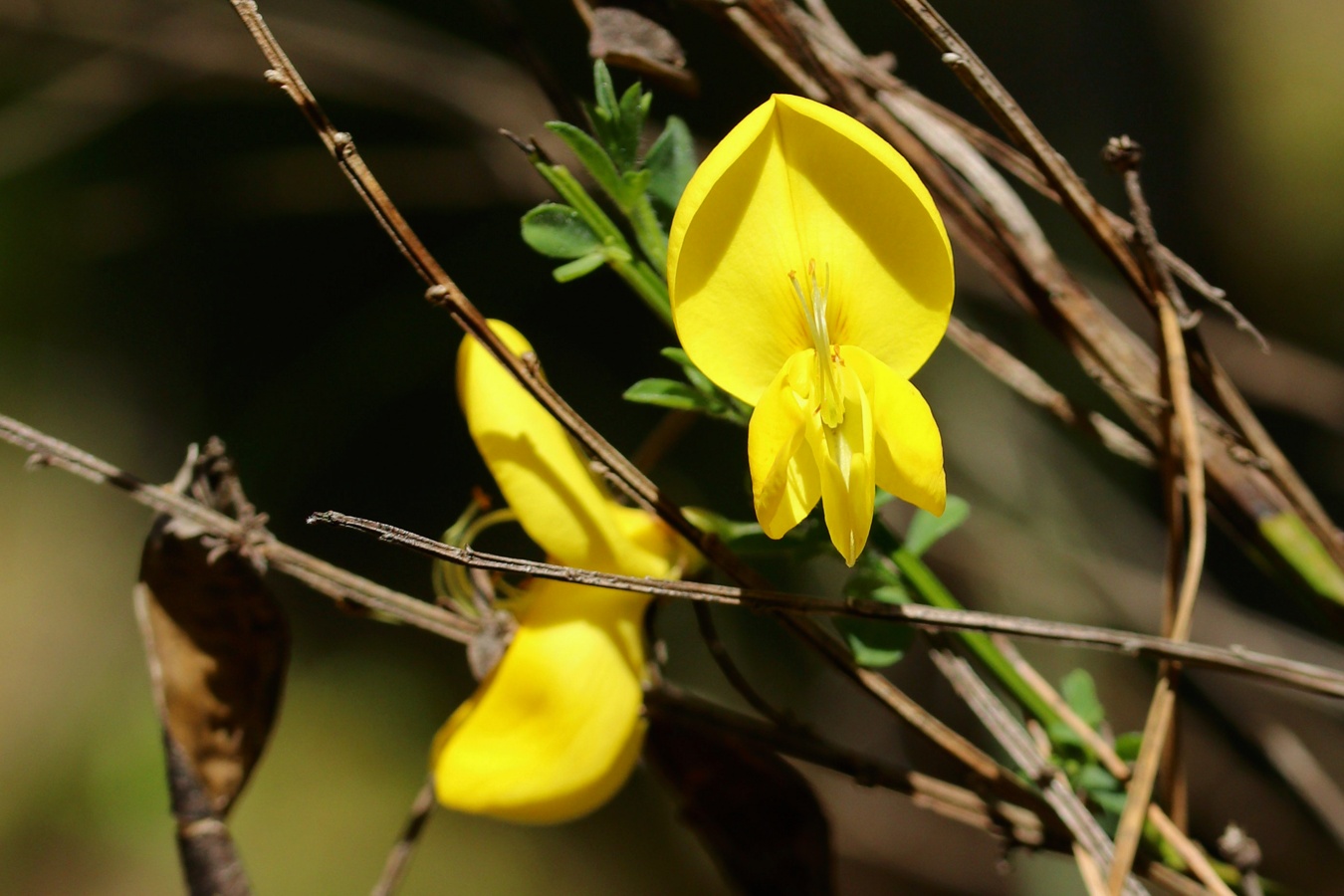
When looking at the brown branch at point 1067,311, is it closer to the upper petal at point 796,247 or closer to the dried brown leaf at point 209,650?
the upper petal at point 796,247

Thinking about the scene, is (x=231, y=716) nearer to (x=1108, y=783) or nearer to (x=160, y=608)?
(x=160, y=608)

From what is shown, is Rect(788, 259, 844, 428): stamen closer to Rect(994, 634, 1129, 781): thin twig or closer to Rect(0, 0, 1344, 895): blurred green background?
Rect(994, 634, 1129, 781): thin twig

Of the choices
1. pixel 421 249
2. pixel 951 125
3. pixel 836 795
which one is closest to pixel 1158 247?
pixel 951 125

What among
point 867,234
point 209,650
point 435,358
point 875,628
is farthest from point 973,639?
point 435,358

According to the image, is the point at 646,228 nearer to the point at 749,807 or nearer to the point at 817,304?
the point at 817,304

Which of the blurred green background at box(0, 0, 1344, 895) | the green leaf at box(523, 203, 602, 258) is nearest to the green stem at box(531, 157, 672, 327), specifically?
the green leaf at box(523, 203, 602, 258)
